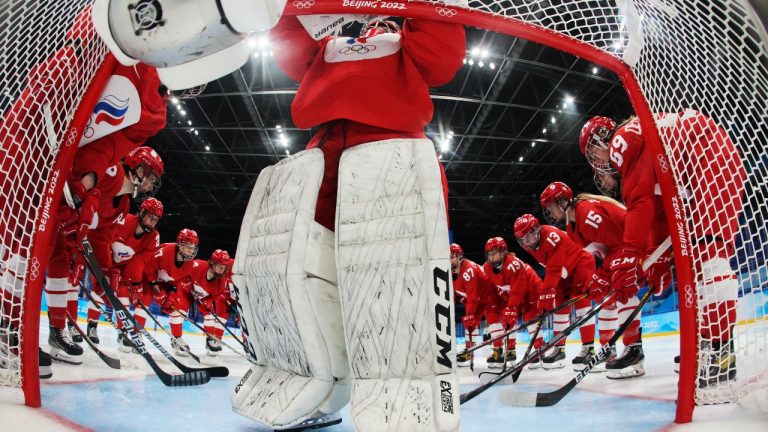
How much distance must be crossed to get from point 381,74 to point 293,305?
0.58 m

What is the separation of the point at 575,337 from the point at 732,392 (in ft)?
25.2

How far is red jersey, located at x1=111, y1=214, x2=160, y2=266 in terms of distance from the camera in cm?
383

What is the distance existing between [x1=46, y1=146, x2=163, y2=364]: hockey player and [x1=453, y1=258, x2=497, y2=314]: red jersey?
3630mm

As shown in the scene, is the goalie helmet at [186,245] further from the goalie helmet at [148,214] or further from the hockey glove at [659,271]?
the hockey glove at [659,271]

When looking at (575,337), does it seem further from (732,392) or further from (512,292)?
(732,392)

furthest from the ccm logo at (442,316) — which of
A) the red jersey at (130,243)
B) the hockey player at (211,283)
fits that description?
the hockey player at (211,283)

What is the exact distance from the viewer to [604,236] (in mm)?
3230

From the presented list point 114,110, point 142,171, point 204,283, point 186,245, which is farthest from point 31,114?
point 204,283

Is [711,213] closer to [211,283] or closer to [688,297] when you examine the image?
[688,297]

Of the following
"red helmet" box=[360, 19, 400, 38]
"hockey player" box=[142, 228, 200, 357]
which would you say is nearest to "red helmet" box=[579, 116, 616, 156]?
"red helmet" box=[360, 19, 400, 38]

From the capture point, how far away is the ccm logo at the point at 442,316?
96cm

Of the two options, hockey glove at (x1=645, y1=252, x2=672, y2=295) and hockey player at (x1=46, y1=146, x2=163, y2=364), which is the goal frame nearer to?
hockey glove at (x1=645, y1=252, x2=672, y2=295)

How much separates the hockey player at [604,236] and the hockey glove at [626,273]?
355 millimetres

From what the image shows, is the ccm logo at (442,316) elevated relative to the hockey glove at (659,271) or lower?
elevated
